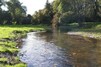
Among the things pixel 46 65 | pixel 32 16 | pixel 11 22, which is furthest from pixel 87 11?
pixel 46 65

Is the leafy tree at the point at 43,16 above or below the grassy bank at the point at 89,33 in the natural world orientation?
above

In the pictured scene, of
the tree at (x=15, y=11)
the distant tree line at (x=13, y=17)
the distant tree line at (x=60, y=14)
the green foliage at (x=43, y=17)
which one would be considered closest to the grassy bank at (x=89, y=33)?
the distant tree line at (x=60, y=14)

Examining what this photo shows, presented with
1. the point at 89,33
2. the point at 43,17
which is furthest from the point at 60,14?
the point at 89,33

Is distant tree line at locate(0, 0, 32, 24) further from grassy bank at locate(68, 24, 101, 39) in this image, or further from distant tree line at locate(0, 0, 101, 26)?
grassy bank at locate(68, 24, 101, 39)

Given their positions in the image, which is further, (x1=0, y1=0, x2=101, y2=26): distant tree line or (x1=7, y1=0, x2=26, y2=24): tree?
(x1=7, y1=0, x2=26, y2=24): tree

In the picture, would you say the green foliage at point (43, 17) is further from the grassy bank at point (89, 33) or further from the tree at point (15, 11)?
the grassy bank at point (89, 33)

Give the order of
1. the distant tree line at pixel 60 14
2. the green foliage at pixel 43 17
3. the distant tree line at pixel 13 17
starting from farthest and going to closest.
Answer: the distant tree line at pixel 13 17 < the green foliage at pixel 43 17 < the distant tree line at pixel 60 14

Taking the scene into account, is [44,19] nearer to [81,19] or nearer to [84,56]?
[81,19]

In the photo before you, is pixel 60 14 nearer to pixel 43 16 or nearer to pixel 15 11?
pixel 43 16

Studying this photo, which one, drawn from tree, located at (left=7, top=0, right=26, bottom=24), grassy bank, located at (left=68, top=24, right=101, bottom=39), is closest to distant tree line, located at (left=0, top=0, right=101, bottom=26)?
tree, located at (left=7, top=0, right=26, bottom=24)

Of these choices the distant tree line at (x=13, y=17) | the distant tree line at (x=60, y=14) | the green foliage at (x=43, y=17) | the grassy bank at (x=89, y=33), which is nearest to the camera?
the grassy bank at (x=89, y=33)

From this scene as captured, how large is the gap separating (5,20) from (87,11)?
40123 mm

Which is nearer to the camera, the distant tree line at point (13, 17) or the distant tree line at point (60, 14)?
the distant tree line at point (60, 14)

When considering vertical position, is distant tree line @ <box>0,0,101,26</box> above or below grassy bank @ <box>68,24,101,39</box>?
above
